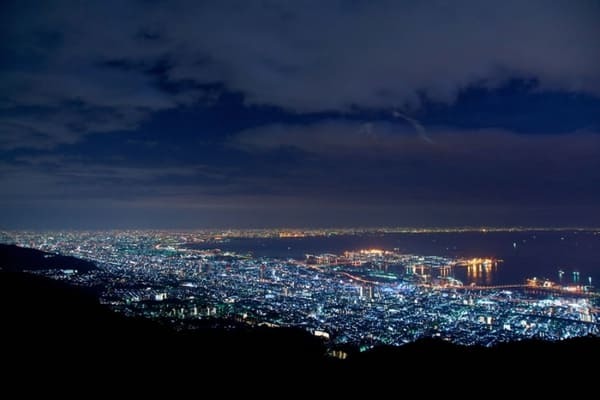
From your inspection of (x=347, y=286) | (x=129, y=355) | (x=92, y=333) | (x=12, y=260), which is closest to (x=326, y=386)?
(x=129, y=355)

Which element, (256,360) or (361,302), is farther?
(361,302)

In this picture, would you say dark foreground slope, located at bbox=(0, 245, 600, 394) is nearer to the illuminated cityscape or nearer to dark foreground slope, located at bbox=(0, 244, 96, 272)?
the illuminated cityscape

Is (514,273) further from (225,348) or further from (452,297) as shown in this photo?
(225,348)

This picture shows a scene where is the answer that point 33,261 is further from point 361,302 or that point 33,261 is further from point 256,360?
point 256,360

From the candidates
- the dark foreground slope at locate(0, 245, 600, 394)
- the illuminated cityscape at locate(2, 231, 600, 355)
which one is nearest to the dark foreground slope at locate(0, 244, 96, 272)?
the illuminated cityscape at locate(2, 231, 600, 355)

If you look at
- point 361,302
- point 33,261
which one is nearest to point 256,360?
point 361,302

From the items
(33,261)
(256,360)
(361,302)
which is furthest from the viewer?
(33,261)

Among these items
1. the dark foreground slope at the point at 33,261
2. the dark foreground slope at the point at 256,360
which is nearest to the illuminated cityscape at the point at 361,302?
the dark foreground slope at the point at 33,261

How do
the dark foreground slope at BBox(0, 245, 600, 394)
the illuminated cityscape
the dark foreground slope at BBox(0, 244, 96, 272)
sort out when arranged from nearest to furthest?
1. the dark foreground slope at BBox(0, 245, 600, 394)
2. the illuminated cityscape
3. the dark foreground slope at BBox(0, 244, 96, 272)

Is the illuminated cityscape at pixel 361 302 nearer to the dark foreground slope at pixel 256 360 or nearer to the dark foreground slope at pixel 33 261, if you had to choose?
the dark foreground slope at pixel 33 261
